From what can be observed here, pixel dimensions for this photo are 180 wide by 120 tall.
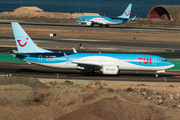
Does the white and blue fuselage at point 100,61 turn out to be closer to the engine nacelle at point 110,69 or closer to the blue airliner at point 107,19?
the engine nacelle at point 110,69

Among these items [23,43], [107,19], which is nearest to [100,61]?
[23,43]

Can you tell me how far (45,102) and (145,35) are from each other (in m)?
84.0

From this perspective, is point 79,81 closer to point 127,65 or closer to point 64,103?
point 127,65

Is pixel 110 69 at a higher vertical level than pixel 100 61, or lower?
lower

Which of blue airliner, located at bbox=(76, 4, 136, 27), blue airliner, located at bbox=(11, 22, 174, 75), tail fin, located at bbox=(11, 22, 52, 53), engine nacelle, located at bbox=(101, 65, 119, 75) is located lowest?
engine nacelle, located at bbox=(101, 65, 119, 75)

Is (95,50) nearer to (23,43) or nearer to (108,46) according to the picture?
(108,46)

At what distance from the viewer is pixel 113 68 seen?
4934 centimetres

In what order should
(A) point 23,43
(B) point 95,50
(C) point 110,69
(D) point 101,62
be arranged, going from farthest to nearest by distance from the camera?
1. (B) point 95,50
2. (A) point 23,43
3. (D) point 101,62
4. (C) point 110,69

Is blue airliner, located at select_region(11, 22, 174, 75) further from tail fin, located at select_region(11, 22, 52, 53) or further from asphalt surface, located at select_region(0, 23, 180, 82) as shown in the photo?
asphalt surface, located at select_region(0, 23, 180, 82)

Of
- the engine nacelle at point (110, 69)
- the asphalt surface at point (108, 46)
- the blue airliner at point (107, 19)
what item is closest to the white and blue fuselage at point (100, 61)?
the engine nacelle at point (110, 69)

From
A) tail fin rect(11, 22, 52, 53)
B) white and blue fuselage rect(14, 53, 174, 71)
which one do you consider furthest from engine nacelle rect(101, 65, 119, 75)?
tail fin rect(11, 22, 52, 53)

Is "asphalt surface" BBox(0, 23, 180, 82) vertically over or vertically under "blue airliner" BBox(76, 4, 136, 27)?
under

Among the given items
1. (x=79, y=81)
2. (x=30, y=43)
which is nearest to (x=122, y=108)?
(x=79, y=81)

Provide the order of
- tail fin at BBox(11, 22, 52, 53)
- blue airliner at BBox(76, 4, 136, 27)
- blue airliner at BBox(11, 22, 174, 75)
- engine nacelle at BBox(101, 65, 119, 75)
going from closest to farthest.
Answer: engine nacelle at BBox(101, 65, 119, 75) → blue airliner at BBox(11, 22, 174, 75) → tail fin at BBox(11, 22, 52, 53) → blue airliner at BBox(76, 4, 136, 27)
